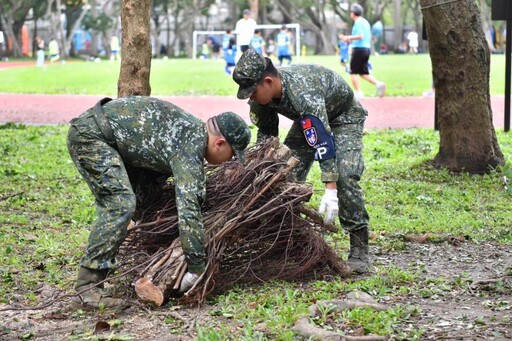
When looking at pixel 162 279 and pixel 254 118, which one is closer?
pixel 162 279

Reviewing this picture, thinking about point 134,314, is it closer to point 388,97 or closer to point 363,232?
point 363,232

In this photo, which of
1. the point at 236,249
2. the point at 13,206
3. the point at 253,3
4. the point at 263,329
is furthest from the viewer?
the point at 253,3

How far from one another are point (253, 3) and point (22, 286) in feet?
177

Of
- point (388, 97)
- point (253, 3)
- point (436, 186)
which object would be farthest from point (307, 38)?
point (436, 186)

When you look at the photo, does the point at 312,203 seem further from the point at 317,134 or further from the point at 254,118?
the point at 317,134

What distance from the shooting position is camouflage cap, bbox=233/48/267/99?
21.3 feet

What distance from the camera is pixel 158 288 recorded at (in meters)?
5.98

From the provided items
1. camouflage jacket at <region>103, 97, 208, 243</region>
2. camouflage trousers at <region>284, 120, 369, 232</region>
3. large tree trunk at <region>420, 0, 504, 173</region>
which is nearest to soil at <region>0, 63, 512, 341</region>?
camouflage trousers at <region>284, 120, 369, 232</region>

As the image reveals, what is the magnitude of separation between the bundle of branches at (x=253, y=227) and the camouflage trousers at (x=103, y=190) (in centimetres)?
35

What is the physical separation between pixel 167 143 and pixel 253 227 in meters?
0.93

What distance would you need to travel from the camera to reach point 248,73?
6477mm

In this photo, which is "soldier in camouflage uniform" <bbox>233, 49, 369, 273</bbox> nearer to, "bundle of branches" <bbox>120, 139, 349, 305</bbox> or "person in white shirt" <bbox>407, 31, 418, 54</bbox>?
"bundle of branches" <bbox>120, 139, 349, 305</bbox>

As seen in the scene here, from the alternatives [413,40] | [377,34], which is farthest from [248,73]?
[377,34]

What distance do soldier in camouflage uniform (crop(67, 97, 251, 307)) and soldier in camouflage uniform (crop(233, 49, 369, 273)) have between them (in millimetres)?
550
